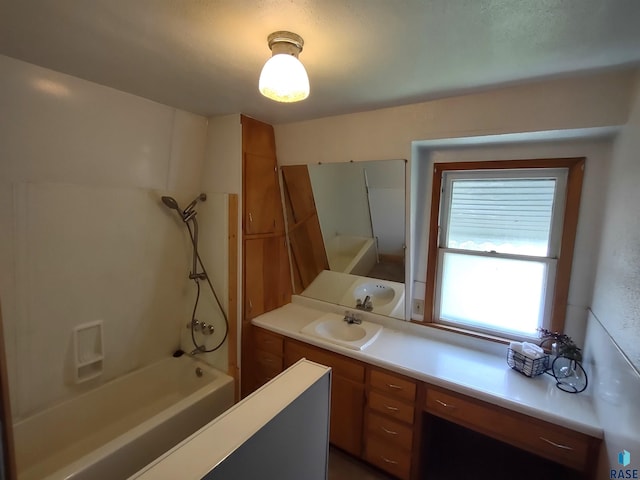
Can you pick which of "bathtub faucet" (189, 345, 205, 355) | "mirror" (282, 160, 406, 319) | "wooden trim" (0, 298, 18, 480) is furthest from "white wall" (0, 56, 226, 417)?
"wooden trim" (0, 298, 18, 480)

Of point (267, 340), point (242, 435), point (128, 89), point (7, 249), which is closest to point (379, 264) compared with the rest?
point (267, 340)

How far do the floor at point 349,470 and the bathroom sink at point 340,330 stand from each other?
2.51 feet

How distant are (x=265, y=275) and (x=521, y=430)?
189 cm

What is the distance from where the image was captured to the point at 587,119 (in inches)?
56.7

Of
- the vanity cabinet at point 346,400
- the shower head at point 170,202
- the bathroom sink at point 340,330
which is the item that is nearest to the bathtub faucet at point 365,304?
the bathroom sink at point 340,330

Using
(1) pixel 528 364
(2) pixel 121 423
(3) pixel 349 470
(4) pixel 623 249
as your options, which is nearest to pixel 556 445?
(1) pixel 528 364

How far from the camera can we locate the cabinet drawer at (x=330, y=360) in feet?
6.26

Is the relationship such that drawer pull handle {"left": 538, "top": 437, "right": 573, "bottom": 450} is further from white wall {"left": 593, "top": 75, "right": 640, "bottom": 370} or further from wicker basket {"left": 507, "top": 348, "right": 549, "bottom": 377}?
white wall {"left": 593, "top": 75, "right": 640, "bottom": 370}

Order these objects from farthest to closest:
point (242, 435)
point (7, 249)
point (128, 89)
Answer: point (128, 89), point (7, 249), point (242, 435)

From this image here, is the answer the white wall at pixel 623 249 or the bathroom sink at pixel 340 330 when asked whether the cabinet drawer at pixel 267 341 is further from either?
the white wall at pixel 623 249

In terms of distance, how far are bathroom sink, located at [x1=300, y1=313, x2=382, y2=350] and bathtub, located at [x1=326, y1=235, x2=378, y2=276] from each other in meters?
0.40

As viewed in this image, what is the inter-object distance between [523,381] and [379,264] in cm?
111

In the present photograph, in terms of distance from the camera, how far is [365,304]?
7.91 feet

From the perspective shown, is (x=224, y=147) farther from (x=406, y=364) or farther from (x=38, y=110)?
(x=406, y=364)
